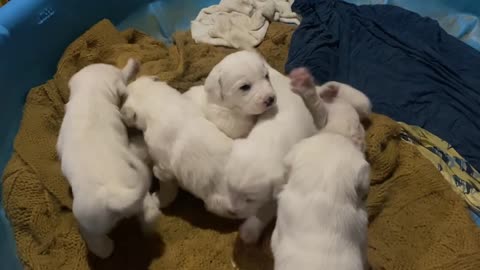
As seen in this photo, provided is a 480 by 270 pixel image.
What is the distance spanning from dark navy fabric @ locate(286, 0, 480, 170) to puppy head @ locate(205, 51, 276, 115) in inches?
28.1

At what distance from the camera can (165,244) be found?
2.14 metres

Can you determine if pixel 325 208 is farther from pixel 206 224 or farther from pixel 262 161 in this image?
pixel 206 224

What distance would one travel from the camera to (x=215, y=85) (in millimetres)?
2053

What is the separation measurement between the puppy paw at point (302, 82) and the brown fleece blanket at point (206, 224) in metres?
0.41

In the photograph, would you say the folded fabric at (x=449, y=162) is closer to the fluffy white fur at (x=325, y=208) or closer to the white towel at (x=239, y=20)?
the fluffy white fur at (x=325, y=208)

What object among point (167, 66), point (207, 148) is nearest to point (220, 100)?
point (207, 148)

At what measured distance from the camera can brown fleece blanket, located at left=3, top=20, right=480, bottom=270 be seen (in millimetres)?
2002

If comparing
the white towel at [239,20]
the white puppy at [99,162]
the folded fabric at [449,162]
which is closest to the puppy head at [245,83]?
the white puppy at [99,162]

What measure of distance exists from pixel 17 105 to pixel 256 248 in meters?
1.27

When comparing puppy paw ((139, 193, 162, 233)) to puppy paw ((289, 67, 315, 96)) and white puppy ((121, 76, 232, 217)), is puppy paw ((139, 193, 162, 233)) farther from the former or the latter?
puppy paw ((289, 67, 315, 96))

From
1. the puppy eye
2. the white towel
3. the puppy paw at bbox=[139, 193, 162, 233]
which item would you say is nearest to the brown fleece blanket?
the puppy paw at bbox=[139, 193, 162, 233]

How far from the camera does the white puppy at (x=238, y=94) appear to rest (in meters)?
1.96

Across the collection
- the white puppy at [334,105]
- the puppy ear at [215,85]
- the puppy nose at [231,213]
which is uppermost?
the puppy ear at [215,85]

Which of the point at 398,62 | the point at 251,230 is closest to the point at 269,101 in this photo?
A: the point at 251,230
